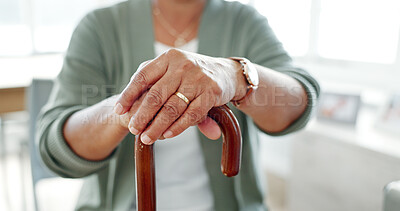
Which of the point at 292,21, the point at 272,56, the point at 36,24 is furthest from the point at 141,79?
the point at 36,24

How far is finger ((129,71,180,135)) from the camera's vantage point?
44 centimetres

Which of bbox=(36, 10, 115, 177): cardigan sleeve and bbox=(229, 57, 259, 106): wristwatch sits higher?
bbox=(229, 57, 259, 106): wristwatch

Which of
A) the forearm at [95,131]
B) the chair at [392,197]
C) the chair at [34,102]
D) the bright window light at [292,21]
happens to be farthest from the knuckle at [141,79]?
the bright window light at [292,21]

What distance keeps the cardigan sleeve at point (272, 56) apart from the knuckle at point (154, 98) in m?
0.36

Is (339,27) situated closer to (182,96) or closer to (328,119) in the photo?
(328,119)

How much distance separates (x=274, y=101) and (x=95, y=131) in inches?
12.7

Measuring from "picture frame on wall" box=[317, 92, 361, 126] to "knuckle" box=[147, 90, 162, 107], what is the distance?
41.4 inches

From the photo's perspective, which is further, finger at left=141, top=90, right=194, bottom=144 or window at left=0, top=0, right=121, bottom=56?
window at left=0, top=0, right=121, bottom=56

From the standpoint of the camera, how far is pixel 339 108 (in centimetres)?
134

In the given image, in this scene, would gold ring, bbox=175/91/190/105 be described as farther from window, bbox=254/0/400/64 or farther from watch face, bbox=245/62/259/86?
window, bbox=254/0/400/64

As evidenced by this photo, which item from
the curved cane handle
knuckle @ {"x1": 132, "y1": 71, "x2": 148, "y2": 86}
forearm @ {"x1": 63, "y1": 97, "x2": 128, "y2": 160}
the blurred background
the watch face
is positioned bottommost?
the blurred background

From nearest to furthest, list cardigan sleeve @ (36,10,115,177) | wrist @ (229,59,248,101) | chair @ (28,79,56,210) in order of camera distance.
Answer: wrist @ (229,59,248,101), cardigan sleeve @ (36,10,115,177), chair @ (28,79,56,210)

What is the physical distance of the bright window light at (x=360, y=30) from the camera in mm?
1502

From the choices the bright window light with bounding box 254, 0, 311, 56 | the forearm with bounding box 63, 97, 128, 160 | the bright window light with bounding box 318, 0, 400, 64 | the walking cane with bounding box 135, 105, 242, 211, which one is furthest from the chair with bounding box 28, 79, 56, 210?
the bright window light with bounding box 318, 0, 400, 64
